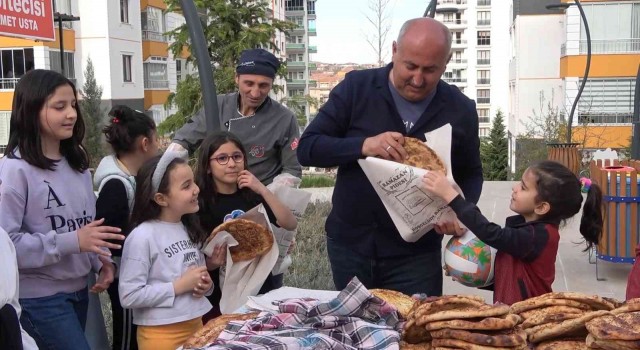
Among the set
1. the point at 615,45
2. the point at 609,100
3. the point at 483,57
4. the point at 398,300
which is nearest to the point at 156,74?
the point at 609,100

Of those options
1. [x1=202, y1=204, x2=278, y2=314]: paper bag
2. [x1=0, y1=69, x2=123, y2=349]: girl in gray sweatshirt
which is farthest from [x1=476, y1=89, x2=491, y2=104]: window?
[x1=0, y1=69, x2=123, y2=349]: girl in gray sweatshirt

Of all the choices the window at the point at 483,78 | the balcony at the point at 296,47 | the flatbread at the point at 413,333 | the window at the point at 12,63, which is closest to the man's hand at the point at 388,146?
the flatbread at the point at 413,333

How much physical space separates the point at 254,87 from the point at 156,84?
4168cm

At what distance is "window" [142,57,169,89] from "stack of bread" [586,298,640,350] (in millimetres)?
42754

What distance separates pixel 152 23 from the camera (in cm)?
4397

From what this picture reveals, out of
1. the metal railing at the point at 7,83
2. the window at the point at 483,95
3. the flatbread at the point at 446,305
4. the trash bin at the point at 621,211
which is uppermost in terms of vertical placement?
the metal railing at the point at 7,83

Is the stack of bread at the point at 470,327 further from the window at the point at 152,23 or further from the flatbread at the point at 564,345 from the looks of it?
the window at the point at 152,23

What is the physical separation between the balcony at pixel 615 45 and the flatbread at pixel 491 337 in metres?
33.1

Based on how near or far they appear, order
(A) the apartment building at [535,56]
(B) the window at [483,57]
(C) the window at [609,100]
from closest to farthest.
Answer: (C) the window at [609,100]
(A) the apartment building at [535,56]
(B) the window at [483,57]

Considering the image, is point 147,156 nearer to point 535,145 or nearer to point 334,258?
point 334,258

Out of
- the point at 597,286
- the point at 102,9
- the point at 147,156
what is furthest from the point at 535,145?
the point at 102,9

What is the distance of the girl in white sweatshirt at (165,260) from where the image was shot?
3.43 meters

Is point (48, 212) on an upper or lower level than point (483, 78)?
lower

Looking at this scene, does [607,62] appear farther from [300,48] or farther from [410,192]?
[300,48]
